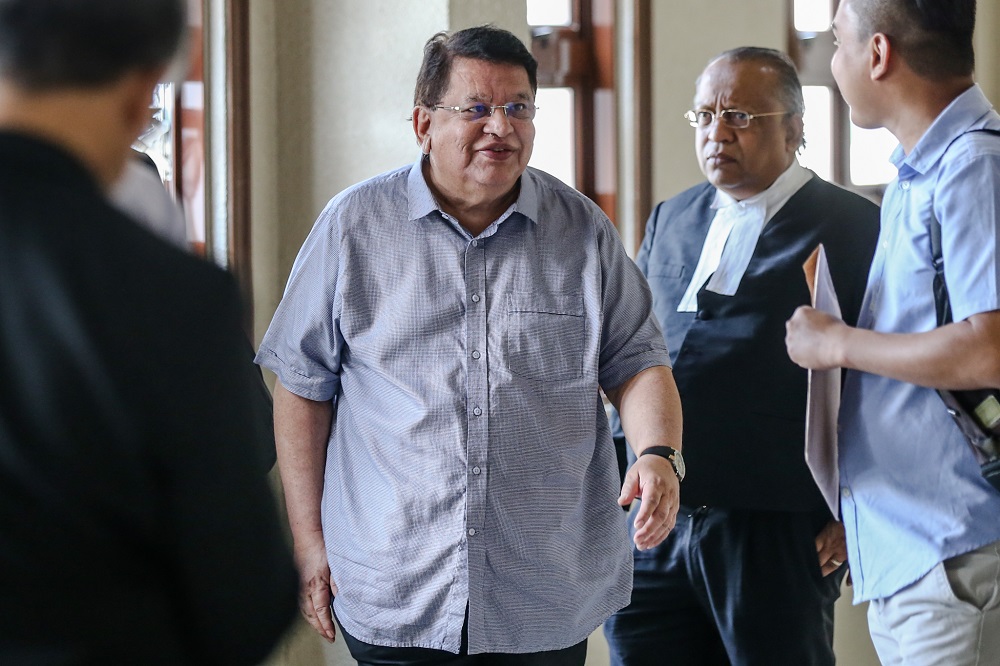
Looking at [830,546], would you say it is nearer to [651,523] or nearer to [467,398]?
[651,523]

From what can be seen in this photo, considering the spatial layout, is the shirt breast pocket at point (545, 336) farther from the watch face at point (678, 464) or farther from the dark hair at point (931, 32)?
the dark hair at point (931, 32)

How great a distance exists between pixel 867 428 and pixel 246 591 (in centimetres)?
121

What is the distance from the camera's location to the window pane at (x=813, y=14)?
3.77m

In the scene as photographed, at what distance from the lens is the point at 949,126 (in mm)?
1681

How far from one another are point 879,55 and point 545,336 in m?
0.68

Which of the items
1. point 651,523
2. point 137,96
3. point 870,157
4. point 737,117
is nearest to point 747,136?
point 737,117

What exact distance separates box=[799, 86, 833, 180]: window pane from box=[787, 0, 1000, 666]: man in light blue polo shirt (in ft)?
7.05

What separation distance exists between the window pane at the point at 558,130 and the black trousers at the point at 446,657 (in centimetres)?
188

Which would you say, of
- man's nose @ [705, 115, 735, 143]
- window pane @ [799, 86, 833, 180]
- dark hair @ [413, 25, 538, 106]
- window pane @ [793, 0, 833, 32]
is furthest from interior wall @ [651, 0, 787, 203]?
dark hair @ [413, 25, 538, 106]

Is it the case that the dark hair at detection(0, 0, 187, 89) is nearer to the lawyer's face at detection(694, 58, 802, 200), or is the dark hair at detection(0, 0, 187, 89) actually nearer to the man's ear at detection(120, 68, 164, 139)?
the man's ear at detection(120, 68, 164, 139)

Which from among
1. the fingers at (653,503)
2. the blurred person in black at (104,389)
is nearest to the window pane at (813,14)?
the fingers at (653,503)

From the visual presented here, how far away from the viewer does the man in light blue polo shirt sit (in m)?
1.59

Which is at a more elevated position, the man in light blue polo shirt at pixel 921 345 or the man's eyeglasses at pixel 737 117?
the man's eyeglasses at pixel 737 117

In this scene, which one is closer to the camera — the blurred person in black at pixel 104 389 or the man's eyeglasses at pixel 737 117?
the blurred person in black at pixel 104 389
